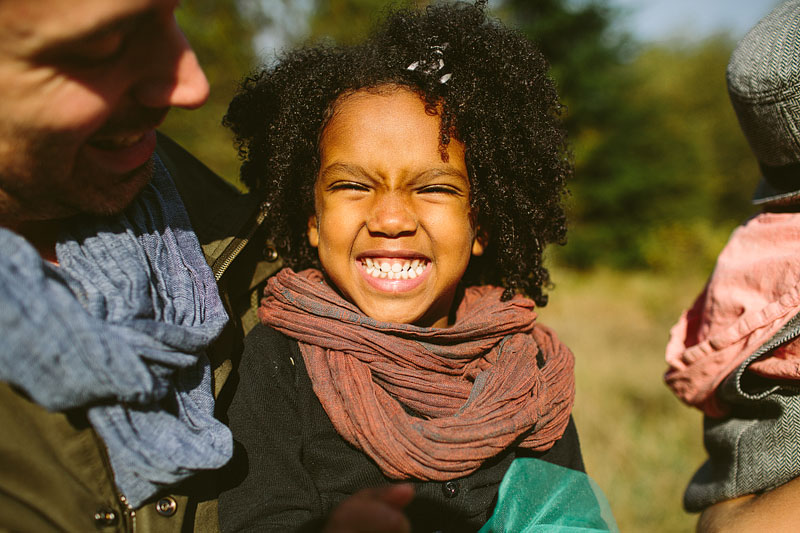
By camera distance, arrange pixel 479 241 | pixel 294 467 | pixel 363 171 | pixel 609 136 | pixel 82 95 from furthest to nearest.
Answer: pixel 609 136 → pixel 479 241 → pixel 363 171 → pixel 294 467 → pixel 82 95

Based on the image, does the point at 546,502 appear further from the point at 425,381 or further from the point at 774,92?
the point at 774,92

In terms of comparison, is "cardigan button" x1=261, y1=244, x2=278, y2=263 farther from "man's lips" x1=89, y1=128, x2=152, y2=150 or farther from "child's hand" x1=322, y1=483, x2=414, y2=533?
"child's hand" x1=322, y1=483, x2=414, y2=533

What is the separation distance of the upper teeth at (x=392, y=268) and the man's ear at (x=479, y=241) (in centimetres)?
35

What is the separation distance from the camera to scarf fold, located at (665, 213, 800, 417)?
6.33 ft

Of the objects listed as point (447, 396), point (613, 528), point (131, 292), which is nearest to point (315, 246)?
point (447, 396)

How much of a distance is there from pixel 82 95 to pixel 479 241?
151 cm

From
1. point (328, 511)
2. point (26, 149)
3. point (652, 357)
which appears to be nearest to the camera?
point (26, 149)

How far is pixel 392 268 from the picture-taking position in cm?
203

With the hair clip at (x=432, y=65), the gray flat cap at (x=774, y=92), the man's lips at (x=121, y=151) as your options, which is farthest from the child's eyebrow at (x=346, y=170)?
the gray flat cap at (x=774, y=92)

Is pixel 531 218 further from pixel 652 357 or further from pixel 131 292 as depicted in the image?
pixel 652 357

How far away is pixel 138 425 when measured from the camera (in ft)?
4.61

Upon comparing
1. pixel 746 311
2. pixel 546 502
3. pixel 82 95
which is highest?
pixel 82 95

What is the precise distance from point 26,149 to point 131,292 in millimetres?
386

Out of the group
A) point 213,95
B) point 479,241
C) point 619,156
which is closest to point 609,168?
point 619,156
